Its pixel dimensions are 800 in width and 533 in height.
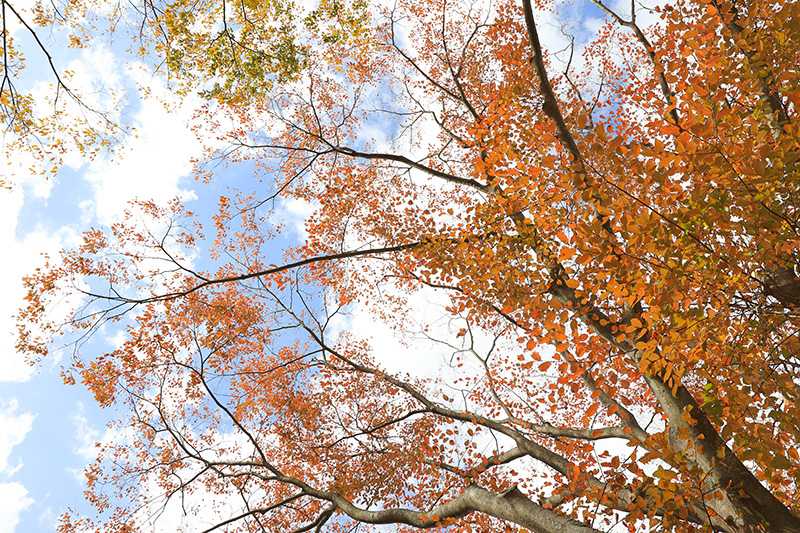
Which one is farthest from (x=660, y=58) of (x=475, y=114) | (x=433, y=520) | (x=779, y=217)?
(x=433, y=520)

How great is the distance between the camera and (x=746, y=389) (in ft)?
13.3

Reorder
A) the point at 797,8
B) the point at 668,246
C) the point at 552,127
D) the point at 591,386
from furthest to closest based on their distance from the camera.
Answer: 1. the point at 591,386
2. the point at 552,127
3. the point at 797,8
4. the point at 668,246

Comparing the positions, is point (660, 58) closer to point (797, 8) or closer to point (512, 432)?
point (797, 8)

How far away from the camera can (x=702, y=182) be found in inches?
156

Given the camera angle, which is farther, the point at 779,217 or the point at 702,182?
the point at 702,182

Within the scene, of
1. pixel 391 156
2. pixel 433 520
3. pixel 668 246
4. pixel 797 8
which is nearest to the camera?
pixel 668 246

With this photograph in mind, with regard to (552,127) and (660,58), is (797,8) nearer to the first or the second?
(552,127)

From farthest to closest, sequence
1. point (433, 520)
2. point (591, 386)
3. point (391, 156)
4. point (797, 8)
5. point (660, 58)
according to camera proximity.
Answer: point (660, 58) → point (391, 156) → point (591, 386) → point (433, 520) → point (797, 8)

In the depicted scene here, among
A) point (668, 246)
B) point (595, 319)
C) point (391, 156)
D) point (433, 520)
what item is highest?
point (391, 156)

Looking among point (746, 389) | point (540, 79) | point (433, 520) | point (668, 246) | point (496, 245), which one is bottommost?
point (746, 389)

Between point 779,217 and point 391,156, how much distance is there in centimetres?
706

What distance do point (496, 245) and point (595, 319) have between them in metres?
2.26

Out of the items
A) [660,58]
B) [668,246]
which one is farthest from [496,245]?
[660,58]

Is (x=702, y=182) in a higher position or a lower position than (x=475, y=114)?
lower
